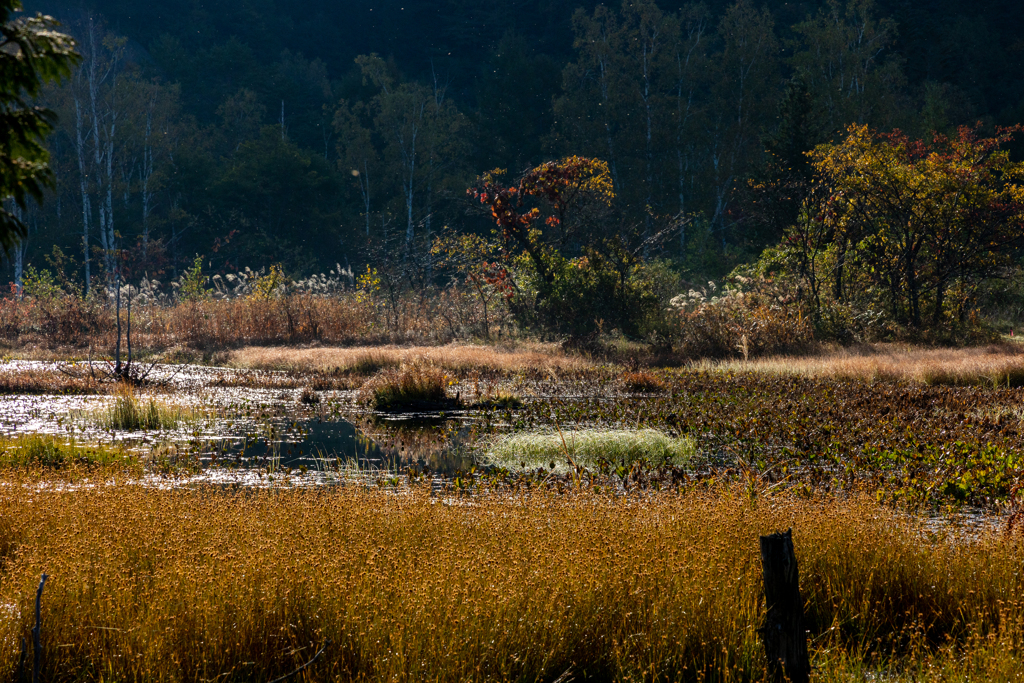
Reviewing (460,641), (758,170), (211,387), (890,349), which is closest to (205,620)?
(460,641)

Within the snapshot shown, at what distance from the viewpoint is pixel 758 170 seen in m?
31.8

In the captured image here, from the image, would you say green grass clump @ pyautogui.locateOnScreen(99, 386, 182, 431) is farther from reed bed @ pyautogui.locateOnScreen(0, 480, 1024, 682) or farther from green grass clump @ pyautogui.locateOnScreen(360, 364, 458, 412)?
reed bed @ pyautogui.locateOnScreen(0, 480, 1024, 682)

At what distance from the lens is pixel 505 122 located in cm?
4200

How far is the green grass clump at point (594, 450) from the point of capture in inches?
373

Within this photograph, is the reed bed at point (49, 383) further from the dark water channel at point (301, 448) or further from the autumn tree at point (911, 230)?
the autumn tree at point (911, 230)

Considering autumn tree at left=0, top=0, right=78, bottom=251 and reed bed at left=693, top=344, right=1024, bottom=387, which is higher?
autumn tree at left=0, top=0, right=78, bottom=251

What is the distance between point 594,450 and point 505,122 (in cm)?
3449

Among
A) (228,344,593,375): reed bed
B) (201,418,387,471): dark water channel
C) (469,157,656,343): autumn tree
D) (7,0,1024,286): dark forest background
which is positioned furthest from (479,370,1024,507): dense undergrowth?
(7,0,1024,286): dark forest background

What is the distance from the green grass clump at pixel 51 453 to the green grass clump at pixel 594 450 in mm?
4157

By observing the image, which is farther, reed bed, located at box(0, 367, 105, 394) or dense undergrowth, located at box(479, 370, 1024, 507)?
reed bed, located at box(0, 367, 105, 394)

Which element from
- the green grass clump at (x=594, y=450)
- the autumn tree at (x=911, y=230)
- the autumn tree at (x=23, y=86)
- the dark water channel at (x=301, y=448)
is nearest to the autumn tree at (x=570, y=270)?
the autumn tree at (x=911, y=230)

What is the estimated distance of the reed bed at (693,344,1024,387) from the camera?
14.7m

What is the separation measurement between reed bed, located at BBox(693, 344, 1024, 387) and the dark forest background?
1738 cm

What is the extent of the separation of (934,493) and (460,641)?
5.50m
